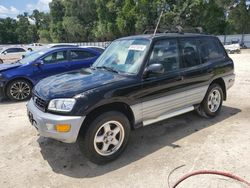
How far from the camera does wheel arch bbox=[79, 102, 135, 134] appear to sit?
12.0 feet

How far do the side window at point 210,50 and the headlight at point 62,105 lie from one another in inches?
115

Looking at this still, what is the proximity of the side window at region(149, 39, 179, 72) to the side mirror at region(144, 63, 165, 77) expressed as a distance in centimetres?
20

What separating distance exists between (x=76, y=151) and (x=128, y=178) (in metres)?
1.18

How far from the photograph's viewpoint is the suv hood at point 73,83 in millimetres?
3689

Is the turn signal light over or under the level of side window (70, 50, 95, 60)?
under

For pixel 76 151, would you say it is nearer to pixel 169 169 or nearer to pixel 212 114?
pixel 169 169

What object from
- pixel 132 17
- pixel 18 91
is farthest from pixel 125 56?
pixel 132 17

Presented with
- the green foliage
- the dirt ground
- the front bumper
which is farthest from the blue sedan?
the green foliage

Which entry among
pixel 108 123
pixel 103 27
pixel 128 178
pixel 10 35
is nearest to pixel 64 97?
pixel 108 123

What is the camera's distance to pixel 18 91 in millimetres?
7684

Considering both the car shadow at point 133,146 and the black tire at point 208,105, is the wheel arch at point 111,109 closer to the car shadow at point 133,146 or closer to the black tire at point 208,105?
the car shadow at point 133,146

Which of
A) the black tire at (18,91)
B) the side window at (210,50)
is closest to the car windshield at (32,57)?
the black tire at (18,91)

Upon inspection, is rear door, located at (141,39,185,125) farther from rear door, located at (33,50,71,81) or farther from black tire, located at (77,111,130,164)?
rear door, located at (33,50,71,81)

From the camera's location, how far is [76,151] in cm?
430
